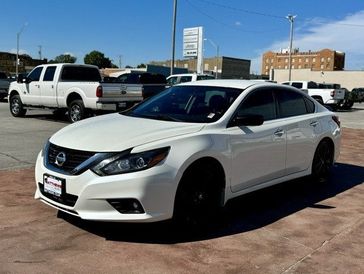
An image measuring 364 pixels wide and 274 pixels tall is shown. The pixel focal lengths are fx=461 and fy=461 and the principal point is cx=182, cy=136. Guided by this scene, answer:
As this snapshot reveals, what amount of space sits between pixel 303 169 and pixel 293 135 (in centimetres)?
66

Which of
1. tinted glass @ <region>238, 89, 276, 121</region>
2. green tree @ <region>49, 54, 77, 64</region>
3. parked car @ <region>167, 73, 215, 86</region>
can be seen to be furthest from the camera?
green tree @ <region>49, 54, 77, 64</region>

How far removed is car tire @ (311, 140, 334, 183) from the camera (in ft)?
22.7

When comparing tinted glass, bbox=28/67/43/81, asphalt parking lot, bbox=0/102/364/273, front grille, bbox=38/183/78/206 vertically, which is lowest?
asphalt parking lot, bbox=0/102/364/273

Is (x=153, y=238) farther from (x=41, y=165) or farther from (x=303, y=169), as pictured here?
(x=303, y=169)

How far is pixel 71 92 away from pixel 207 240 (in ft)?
35.4

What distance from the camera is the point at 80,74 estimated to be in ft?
49.9

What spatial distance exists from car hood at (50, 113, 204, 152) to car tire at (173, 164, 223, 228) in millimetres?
Result: 443

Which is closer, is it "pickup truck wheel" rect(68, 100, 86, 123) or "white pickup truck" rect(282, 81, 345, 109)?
"pickup truck wheel" rect(68, 100, 86, 123)

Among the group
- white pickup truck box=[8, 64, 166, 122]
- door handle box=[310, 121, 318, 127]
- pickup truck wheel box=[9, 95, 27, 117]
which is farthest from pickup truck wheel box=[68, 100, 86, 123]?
door handle box=[310, 121, 318, 127]

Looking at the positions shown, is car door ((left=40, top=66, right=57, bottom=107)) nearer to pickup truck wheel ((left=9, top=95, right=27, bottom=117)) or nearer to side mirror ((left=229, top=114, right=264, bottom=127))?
pickup truck wheel ((left=9, top=95, right=27, bottom=117))

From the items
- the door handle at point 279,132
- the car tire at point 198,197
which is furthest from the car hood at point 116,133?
the door handle at point 279,132

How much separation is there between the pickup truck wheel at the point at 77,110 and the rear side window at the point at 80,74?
3.74 ft

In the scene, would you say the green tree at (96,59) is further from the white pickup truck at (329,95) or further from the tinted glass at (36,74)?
the tinted glass at (36,74)

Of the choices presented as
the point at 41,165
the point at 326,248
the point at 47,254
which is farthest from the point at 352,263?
the point at 41,165
